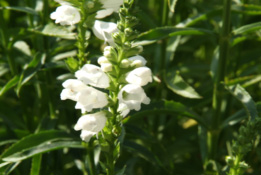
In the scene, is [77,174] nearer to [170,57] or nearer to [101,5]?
[170,57]

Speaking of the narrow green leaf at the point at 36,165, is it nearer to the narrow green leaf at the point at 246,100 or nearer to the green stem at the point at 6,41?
the green stem at the point at 6,41

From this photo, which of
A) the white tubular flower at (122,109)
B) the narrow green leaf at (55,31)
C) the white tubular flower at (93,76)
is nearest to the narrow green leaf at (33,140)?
the narrow green leaf at (55,31)

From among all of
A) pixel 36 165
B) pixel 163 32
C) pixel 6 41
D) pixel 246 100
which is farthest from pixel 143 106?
pixel 6 41

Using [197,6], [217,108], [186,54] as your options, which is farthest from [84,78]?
[186,54]

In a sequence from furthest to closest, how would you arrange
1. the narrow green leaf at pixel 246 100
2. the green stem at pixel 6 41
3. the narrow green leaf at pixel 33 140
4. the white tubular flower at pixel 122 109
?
the green stem at pixel 6 41 → the narrow green leaf at pixel 33 140 → the narrow green leaf at pixel 246 100 → the white tubular flower at pixel 122 109

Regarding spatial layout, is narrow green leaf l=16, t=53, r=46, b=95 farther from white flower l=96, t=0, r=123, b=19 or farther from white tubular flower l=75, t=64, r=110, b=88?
white tubular flower l=75, t=64, r=110, b=88
